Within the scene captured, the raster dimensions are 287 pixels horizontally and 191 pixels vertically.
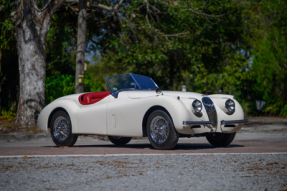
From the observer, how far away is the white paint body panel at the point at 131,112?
22.9ft

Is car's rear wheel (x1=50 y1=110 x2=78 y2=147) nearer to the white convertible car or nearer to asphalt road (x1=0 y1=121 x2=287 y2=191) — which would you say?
the white convertible car

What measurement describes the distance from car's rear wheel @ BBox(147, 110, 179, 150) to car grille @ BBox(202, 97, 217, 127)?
80 centimetres

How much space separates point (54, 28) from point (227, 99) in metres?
12.4

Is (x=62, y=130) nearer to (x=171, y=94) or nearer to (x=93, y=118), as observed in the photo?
(x=93, y=118)

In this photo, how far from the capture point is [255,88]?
19953 millimetres

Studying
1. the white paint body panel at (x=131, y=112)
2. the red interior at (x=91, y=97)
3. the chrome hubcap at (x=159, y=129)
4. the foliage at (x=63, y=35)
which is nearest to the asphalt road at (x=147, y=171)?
the chrome hubcap at (x=159, y=129)

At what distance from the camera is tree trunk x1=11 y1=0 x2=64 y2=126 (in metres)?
13.3

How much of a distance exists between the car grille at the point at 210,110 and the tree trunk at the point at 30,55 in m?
7.49

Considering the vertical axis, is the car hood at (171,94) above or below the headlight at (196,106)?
above

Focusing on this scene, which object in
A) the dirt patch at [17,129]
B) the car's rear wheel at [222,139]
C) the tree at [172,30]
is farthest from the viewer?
the tree at [172,30]

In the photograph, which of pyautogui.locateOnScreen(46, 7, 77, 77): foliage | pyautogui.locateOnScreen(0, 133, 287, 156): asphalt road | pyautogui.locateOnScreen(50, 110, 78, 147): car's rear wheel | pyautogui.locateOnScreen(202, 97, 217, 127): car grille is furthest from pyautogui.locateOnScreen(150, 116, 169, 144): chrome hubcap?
pyautogui.locateOnScreen(46, 7, 77, 77): foliage

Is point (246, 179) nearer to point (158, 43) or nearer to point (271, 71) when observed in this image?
point (158, 43)

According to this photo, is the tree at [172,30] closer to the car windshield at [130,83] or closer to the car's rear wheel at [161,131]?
the car windshield at [130,83]

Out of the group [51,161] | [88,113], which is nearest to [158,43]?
[88,113]
